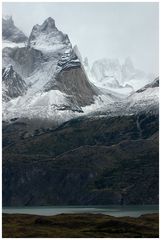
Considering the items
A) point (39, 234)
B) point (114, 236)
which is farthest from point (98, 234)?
point (39, 234)

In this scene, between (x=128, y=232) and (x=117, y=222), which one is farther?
(x=117, y=222)

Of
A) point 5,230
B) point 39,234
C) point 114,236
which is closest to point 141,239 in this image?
point 114,236

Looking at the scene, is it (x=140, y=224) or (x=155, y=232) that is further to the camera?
(x=140, y=224)

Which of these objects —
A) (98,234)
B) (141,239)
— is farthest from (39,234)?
(141,239)

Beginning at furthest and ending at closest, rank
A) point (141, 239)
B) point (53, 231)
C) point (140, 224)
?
point (140, 224), point (53, 231), point (141, 239)

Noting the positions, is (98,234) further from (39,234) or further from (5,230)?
(5,230)

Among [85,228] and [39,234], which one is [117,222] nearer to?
[85,228]

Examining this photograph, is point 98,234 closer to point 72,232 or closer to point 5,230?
point 72,232

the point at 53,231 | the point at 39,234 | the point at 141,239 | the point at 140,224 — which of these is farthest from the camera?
the point at 140,224

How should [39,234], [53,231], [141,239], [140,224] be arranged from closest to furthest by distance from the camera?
1. [141,239]
2. [39,234]
3. [53,231]
4. [140,224]
